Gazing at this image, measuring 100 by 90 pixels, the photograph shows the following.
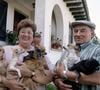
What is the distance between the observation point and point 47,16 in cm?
1020

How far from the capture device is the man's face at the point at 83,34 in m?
3.07

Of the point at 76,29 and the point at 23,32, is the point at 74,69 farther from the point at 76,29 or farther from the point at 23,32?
the point at 23,32

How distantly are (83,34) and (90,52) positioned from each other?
20 cm

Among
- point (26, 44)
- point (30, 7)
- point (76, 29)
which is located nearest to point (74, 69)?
point (76, 29)

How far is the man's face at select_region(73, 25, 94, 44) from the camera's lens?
3.07m

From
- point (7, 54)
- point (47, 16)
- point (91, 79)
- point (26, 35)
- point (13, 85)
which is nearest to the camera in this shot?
point (91, 79)

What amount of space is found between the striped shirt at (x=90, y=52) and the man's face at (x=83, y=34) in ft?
0.16

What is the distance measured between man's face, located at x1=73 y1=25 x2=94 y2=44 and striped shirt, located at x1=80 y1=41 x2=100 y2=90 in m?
0.05

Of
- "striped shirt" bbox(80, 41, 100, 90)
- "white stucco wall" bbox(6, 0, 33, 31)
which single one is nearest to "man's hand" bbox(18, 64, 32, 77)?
"striped shirt" bbox(80, 41, 100, 90)

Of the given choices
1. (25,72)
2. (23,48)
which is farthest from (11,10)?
(25,72)

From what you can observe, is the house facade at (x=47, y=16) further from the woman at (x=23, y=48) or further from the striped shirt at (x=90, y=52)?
the striped shirt at (x=90, y=52)

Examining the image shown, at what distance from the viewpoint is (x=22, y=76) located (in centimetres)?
328

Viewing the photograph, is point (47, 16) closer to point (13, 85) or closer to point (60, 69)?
point (13, 85)

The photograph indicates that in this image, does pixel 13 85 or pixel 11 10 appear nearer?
pixel 13 85
